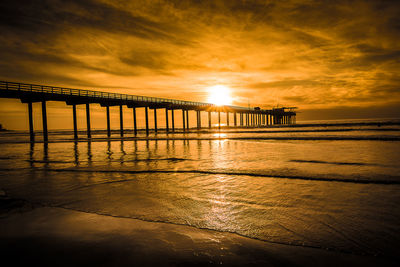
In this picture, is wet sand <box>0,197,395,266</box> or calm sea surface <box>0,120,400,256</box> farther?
calm sea surface <box>0,120,400,256</box>

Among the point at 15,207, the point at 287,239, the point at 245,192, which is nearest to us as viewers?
the point at 287,239

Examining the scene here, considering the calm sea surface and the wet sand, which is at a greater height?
the wet sand

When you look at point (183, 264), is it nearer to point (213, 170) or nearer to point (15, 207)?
point (15, 207)

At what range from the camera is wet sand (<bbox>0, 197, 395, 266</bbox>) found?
6.13ft

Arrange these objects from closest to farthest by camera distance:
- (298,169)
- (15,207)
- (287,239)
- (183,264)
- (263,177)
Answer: (183,264), (287,239), (15,207), (263,177), (298,169)

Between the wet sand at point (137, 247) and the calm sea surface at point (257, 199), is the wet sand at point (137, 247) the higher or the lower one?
the higher one

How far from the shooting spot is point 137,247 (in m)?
2.14

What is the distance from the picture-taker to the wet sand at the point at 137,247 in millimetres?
1869

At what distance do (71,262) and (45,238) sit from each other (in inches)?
31.0

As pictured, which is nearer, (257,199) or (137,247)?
(137,247)

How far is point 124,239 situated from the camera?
7.57ft

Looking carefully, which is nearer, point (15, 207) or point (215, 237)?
point (215, 237)

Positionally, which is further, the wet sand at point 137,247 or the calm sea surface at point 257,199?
the calm sea surface at point 257,199

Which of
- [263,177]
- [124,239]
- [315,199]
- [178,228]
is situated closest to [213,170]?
[263,177]
